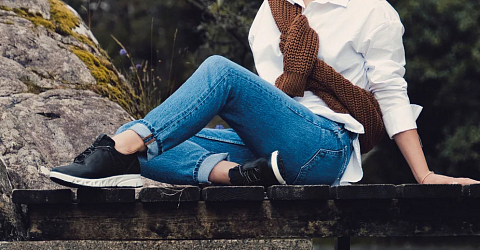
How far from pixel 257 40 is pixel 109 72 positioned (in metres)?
1.78

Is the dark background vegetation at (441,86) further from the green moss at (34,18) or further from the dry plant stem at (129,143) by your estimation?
the dry plant stem at (129,143)

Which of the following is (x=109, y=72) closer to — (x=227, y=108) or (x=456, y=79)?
(x=227, y=108)

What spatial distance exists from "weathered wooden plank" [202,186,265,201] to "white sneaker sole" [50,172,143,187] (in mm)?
268

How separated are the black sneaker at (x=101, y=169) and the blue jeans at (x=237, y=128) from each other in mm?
86

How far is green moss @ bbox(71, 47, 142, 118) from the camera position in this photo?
14.2 feet

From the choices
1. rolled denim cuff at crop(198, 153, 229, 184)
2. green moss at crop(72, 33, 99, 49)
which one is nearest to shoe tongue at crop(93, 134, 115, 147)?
rolled denim cuff at crop(198, 153, 229, 184)

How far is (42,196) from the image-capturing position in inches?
93.5

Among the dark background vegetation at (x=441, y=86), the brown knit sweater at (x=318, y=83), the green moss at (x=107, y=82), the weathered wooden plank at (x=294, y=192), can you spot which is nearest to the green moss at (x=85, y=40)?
the green moss at (x=107, y=82)

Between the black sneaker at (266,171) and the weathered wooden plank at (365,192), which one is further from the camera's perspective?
the black sneaker at (266,171)

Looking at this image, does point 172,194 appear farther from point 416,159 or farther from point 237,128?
point 416,159

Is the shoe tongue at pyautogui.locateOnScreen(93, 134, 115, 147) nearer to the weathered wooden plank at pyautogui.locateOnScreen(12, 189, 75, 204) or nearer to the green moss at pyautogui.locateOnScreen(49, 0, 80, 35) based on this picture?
the weathered wooden plank at pyautogui.locateOnScreen(12, 189, 75, 204)

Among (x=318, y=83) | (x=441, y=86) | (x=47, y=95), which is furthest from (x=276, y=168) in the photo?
(x=441, y=86)

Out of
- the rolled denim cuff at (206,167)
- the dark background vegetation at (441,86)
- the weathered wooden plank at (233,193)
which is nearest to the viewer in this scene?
the weathered wooden plank at (233,193)

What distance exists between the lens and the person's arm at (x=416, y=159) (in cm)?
259
